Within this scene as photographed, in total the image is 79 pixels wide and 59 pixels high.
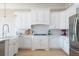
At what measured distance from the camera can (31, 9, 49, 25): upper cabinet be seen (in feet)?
17.9

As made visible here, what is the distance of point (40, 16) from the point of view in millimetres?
5586

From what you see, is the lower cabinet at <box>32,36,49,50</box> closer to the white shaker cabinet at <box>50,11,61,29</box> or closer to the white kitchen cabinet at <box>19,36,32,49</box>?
the white kitchen cabinet at <box>19,36,32,49</box>

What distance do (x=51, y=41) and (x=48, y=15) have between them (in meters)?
1.17

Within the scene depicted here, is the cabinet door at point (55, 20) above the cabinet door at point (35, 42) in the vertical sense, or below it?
above

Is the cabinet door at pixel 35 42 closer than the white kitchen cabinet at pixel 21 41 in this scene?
No

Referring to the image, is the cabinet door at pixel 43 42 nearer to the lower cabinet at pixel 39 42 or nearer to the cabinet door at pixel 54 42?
the lower cabinet at pixel 39 42

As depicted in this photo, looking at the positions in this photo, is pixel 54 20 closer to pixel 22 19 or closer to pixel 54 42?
pixel 54 42

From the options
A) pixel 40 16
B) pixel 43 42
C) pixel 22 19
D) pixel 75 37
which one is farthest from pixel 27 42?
pixel 75 37

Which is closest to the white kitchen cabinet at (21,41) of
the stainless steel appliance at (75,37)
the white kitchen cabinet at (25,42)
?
the white kitchen cabinet at (25,42)

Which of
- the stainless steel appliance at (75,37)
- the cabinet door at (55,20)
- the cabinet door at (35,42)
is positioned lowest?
the cabinet door at (35,42)

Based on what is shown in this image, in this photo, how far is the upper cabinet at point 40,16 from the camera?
5467mm

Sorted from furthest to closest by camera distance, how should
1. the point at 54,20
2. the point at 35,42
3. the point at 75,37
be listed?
the point at 54,20 < the point at 35,42 < the point at 75,37

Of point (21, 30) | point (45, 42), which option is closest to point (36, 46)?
point (45, 42)

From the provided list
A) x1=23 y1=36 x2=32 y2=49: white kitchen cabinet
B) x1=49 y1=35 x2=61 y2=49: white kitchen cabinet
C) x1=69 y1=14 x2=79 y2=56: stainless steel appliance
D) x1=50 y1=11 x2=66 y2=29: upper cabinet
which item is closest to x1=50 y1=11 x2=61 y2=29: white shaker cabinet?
x1=50 y1=11 x2=66 y2=29: upper cabinet
